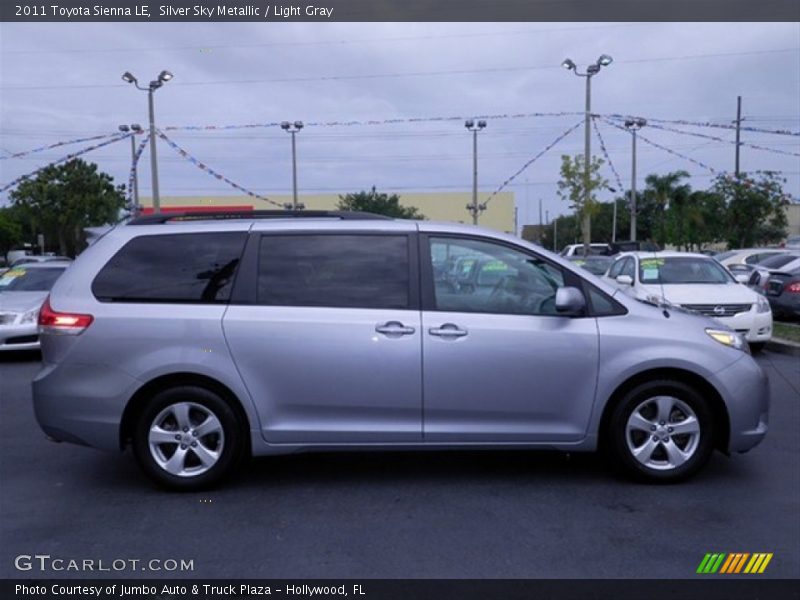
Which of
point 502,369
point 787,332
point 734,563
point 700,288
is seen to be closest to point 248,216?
point 502,369

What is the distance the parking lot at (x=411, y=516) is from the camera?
158 inches

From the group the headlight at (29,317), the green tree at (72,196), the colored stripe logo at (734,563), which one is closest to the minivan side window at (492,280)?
the colored stripe logo at (734,563)

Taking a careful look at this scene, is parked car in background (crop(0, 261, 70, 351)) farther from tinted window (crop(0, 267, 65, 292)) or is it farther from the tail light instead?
the tail light

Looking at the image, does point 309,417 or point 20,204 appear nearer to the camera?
point 309,417

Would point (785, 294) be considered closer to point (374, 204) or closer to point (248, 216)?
point (248, 216)

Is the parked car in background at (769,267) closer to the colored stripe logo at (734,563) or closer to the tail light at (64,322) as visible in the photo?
the colored stripe logo at (734,563)

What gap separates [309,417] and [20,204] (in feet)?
126

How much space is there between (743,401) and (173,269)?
3.96 m

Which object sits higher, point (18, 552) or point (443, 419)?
point (443, 419)

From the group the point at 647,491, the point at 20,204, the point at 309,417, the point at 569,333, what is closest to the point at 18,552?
the point at 309,417

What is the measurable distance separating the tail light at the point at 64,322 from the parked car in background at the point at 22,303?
596 centimetres

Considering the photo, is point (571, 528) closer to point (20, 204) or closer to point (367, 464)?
point (367, 464)

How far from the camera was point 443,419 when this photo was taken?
199 inches

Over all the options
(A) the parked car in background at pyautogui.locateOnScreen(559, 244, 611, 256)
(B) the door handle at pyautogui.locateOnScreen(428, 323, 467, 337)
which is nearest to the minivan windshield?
(B) the door handle at pyautogui.locateOnScreen(428, 323, 467, 337)
